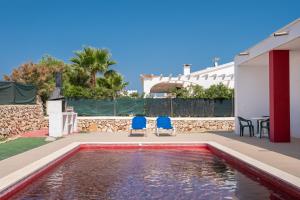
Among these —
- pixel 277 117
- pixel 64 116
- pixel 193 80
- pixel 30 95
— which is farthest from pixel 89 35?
pixel 277 117

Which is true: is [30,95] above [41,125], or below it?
above

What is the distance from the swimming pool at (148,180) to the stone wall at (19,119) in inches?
214

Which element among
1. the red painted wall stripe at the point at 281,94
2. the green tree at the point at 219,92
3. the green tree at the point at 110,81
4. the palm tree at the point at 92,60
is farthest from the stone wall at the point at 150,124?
the green tree at the point at 110,81

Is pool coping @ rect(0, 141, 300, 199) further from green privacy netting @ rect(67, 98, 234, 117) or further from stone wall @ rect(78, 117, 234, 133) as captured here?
green privacy netting @ rect(67, 98, 234, 117)

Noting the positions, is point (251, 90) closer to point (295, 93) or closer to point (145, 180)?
point (295, 93)

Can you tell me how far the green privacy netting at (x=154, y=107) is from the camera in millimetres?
24719

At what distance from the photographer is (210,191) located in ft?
22.1

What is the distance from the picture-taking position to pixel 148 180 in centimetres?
774

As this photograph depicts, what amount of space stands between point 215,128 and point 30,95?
947cm

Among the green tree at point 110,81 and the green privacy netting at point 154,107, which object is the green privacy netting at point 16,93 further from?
the green tree at point 110,81

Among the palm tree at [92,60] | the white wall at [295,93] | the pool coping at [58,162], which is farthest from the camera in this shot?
the palm tree at [92,60]

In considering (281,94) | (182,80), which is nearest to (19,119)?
(281,94)

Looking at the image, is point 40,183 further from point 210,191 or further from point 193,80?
point 193,80

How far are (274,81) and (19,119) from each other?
10621 mm
